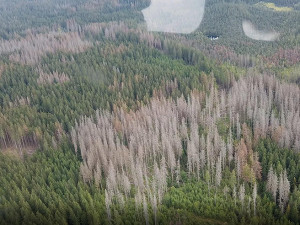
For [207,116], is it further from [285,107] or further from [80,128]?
[80,128]

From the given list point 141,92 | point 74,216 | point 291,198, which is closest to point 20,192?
point 74,216

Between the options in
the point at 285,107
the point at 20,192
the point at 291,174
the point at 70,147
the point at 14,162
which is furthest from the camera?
the point at 285,107

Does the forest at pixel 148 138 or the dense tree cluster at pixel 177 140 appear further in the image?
the dense tree cluster at pixel 177 140

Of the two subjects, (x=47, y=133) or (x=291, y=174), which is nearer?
(x=291, y=174)

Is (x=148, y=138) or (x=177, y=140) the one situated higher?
(x=177, y=140)

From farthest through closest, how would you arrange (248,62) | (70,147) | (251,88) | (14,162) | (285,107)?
(248,62) → (251,88) → (285,107) → (70,147) → (14,162)

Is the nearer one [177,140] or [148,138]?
[177,140]

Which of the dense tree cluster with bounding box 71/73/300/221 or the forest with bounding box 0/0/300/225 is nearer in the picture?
the forest with bounding box 0/0/300/225
